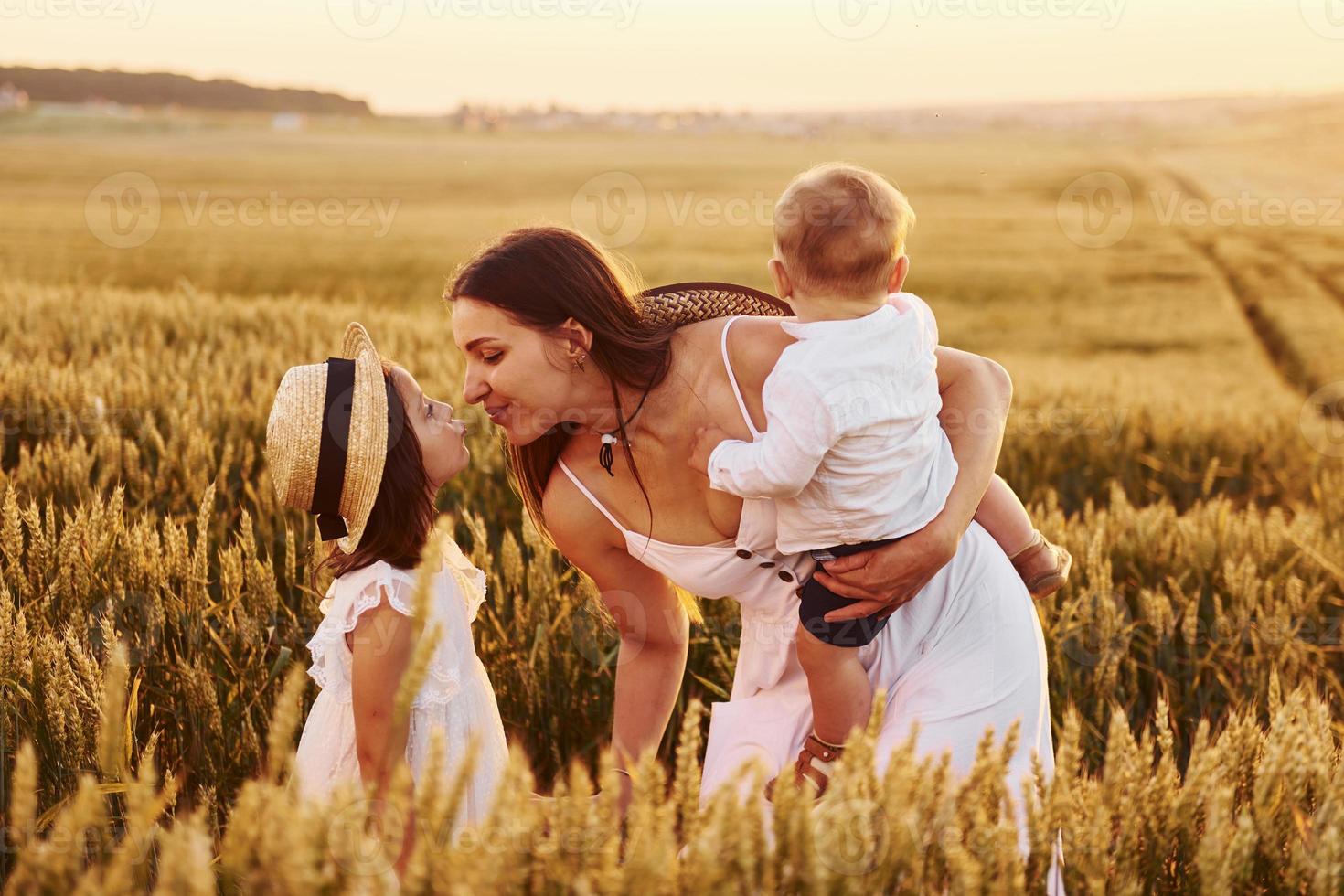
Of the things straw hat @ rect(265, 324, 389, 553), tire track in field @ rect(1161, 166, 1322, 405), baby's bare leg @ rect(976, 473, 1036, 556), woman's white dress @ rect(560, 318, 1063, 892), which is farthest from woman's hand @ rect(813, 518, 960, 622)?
tire track in field @ rect(1161, 166, 1322, 405)

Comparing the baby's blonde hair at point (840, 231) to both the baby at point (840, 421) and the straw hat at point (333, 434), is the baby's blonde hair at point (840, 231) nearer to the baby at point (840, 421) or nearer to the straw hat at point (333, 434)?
the baby at point (840, 421)

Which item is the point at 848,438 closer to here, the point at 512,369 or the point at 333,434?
the point at 512,369

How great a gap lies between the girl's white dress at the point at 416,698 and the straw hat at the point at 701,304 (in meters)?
0.73

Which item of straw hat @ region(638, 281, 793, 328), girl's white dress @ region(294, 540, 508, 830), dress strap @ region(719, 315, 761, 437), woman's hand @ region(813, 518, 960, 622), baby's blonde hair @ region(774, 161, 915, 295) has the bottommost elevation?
girl's white dress @ region(294, 540, 508, 830)

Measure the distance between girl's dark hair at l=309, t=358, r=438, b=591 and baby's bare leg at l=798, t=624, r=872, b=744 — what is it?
87 cm

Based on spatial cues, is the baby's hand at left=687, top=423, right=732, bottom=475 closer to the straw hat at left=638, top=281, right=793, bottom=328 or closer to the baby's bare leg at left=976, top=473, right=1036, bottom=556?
the straw hat at left=638, top=281, right=793, bottom=328

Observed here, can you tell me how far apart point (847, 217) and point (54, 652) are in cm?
179

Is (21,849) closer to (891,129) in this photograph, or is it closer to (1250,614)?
(1250,614)

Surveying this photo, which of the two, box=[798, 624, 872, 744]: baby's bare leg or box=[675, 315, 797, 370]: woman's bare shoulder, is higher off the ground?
box=[675, 315, 797, 370]: woman's bare shoulder

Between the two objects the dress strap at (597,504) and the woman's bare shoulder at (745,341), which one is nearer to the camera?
the woman's bare shoulder at (745,341)

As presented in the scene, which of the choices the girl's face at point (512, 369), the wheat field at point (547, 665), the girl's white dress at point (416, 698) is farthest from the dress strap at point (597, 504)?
the wheat field at point (547, 665)

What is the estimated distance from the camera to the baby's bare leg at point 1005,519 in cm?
274

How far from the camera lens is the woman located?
7.61 feet

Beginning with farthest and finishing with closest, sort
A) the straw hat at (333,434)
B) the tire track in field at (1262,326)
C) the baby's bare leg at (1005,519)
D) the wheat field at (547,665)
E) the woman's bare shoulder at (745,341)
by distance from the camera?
1. the tire track in field at (1262,326)
2. the baby's bare leg at (1005,519)
3. the woman's bare shoulder at (745,341)
4. the straw hat at (333,434)
5. the wheat field at (547,665)
